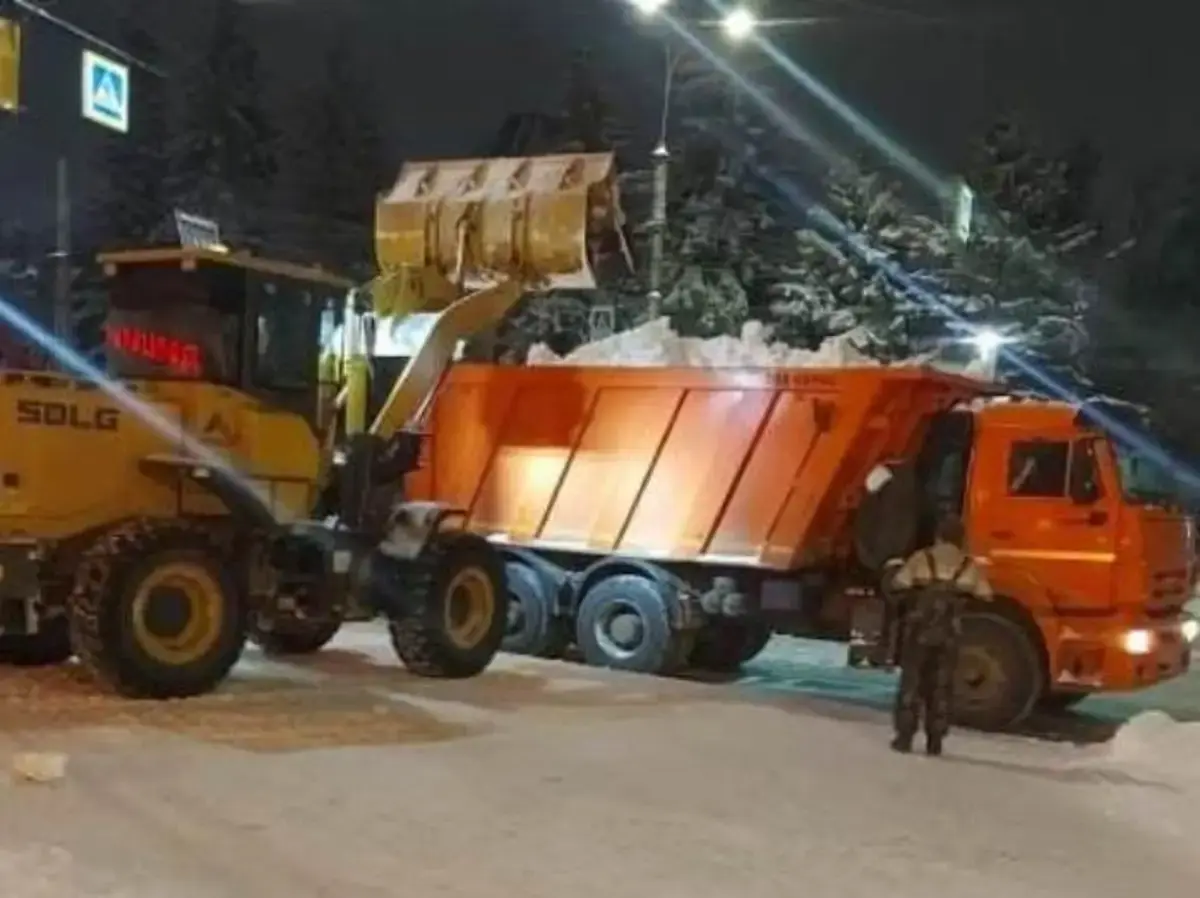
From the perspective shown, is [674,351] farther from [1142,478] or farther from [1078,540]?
[1078,540]

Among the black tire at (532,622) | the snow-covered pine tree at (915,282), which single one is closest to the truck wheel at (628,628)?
the black tire at (532,622)

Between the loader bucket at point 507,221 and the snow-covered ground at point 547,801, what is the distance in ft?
12.0

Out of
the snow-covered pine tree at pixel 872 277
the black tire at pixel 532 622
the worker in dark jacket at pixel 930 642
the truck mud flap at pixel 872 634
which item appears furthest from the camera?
the snow-covered pine tree at pixel 872 277

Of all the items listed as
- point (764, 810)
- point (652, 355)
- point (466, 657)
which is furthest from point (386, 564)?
point (652, 355)

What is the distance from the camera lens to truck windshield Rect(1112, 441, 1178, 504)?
13.8m

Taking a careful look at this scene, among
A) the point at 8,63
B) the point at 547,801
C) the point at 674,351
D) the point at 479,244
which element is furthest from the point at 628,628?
the point at 674,351

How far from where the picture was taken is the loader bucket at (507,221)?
1478cm

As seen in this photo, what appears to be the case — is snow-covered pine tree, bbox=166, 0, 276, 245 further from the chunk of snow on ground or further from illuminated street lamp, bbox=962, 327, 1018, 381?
the chunk of snow on ground

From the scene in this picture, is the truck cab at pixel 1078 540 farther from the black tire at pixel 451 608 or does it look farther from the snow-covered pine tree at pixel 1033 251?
the snow-covered pine tree at pixel 1033 251

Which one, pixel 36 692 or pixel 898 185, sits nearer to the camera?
pixel 36 692

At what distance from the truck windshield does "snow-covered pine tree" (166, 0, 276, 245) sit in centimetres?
3788

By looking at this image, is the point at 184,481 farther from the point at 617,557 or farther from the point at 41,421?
the point at 617,557

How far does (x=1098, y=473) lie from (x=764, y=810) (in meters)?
5.43

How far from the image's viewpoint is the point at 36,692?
479 inches
